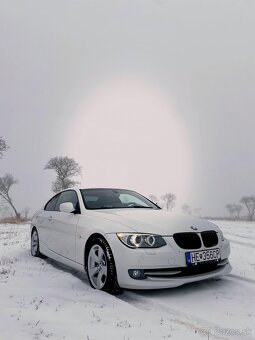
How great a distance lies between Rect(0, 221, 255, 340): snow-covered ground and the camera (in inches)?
124

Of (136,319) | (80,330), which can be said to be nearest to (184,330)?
(136,319)

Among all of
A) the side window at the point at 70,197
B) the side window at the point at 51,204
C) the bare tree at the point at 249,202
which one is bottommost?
the bare tree at the point at 249,202

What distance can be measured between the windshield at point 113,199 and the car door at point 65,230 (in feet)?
0.71

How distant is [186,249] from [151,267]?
1.66 ft

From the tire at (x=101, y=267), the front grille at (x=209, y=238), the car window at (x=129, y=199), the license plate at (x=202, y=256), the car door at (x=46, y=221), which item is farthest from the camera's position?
the car door at (x=46, y=221)

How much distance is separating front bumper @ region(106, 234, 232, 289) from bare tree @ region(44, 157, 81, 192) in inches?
1901

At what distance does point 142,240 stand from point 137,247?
11 centimetres

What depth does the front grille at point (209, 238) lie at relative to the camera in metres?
4.52

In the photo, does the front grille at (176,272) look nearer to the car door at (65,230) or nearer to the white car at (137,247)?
the white car at (137,247)

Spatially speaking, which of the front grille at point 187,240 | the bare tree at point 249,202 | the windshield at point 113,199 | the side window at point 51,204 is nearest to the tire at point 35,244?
the side window at point 51,204

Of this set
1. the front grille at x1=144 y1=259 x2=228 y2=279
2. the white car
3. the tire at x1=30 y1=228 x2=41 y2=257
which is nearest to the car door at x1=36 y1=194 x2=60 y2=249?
the tire at x1=30 y1=228 x2=41 y2=257

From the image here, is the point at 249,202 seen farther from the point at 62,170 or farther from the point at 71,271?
the point at 71,271

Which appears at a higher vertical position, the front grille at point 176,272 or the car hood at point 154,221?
the car hood at point 154,221

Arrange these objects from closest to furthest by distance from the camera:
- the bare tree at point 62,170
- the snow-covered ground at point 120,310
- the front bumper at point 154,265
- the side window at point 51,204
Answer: the snow-covered ground at point 120,310 < the front bumper at point 154,265 < the side window at point 51,204 < the bare tree at point 62,170
